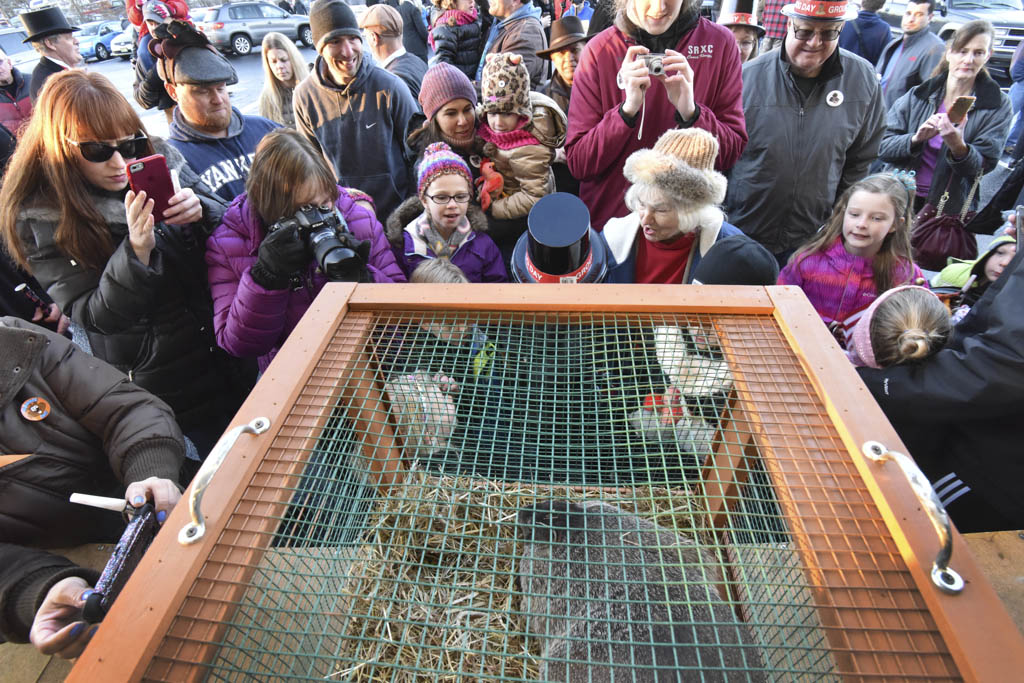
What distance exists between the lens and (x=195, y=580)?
0.81 m

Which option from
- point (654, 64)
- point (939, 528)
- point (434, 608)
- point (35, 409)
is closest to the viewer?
point (939, 528)

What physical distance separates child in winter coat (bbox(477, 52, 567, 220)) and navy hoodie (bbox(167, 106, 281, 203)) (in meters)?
1.15

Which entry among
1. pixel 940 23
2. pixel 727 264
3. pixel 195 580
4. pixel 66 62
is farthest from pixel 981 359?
pixel 940 23

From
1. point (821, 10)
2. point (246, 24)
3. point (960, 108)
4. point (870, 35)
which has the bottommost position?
point (246, 24)

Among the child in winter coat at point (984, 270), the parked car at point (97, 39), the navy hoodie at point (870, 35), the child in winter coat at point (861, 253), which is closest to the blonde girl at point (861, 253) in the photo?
the child in winter coat at point (861, 253)

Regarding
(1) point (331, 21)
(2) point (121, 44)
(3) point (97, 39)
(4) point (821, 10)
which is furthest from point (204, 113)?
(3) point (97, 39)

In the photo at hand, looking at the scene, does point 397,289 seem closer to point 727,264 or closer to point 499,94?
point 727,264

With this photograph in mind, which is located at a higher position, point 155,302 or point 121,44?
point 155,302

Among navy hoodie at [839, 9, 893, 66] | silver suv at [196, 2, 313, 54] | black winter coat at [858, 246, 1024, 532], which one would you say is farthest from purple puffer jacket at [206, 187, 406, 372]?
silver suv at [196, 2, 313, 54]

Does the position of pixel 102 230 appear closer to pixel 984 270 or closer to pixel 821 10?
pixel 821 10

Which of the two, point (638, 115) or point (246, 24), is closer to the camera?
point (638, 115)

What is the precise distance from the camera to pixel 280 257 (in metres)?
1.61

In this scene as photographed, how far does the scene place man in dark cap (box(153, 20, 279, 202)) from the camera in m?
2.33

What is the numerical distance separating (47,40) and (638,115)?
4.13 m
